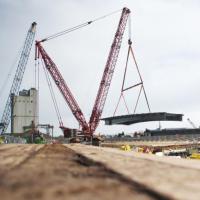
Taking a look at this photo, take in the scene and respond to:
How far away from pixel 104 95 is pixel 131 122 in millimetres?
34527

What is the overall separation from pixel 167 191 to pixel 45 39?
4849 inches

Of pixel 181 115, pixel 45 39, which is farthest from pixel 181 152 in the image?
pixel 181 115

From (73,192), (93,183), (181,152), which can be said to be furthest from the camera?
(181,152)

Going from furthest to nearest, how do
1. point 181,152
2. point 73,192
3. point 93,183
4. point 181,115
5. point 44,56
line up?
point 181,115, point 44,56, point 181,152, point 93,183, point 73,192

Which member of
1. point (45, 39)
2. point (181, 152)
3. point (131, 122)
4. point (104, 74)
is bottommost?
point (181, 152)

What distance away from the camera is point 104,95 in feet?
414

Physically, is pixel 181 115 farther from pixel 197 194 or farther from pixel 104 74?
pixel 197 194

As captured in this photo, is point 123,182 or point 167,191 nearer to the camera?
point 167,191

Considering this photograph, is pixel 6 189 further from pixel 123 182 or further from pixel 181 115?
pixel 181 115

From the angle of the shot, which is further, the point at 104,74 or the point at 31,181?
the point at 104,74

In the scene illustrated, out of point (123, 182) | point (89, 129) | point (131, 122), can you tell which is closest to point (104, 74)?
point (89, 129)

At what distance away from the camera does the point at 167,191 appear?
5.39 metres

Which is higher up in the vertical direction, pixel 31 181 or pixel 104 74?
pixel 104 74

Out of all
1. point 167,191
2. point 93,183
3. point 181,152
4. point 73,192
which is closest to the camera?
point 73,192
